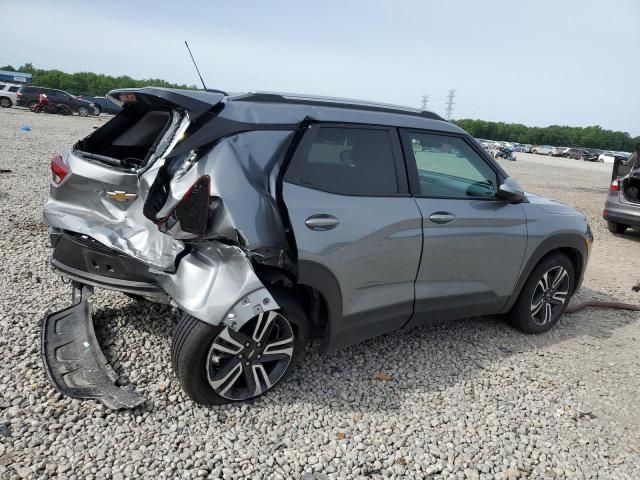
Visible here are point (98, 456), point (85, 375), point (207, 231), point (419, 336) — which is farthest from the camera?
point (419, 336)

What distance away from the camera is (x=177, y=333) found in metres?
2.86

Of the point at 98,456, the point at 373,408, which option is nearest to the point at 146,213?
the point at 98,456

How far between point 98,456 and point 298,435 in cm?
105

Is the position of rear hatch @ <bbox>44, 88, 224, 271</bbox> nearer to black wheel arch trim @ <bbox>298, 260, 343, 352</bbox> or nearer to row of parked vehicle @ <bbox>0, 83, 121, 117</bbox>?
black wheel arch trim @ <bbox>298, 260, 343, 352</bbox>

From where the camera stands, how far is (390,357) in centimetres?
378

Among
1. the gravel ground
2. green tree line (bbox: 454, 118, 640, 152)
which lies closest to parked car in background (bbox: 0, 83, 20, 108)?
the gravel ground

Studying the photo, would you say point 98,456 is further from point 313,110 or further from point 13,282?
point 13,282

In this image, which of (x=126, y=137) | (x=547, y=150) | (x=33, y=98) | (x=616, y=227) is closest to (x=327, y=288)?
(x=126, y=137)

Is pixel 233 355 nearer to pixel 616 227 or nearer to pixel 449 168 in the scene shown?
pixel 449 168

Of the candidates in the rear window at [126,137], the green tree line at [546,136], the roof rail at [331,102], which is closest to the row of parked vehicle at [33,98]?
the rear window at [126,137]

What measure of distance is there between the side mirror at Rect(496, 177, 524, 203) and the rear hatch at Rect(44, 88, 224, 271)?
2.19 meters

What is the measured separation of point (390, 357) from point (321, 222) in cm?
140

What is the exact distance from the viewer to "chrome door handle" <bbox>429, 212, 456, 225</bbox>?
3.46m

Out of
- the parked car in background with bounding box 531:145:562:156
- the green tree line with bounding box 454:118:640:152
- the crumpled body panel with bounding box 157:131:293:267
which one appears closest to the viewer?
the crumpled body panel with bounding box 157:131:293:267
